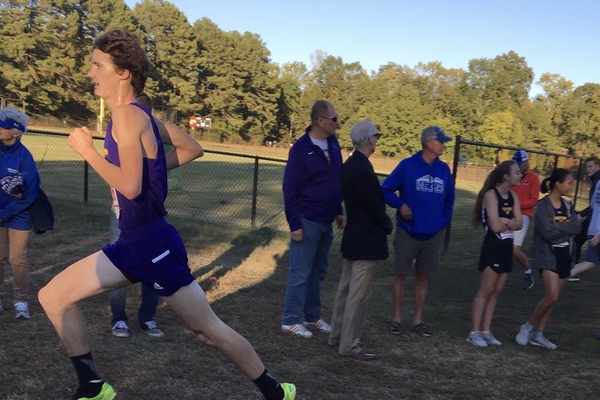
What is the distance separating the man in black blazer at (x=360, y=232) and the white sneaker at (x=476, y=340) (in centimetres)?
114

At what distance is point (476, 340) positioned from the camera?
524 cm

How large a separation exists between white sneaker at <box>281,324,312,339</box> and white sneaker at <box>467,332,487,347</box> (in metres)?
1.54

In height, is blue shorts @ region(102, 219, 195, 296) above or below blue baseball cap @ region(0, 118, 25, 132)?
below

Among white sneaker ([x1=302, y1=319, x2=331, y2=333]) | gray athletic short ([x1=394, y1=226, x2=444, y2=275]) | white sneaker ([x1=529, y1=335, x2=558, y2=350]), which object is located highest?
gray athletic short ([x1=394, y1=226, x2=444, y2=275])

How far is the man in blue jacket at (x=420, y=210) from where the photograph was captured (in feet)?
17.6

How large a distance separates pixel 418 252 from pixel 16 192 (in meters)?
3.73

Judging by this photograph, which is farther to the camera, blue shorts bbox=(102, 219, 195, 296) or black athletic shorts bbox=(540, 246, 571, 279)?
black athletic shorts bbox=(540, 246, 571, 279)

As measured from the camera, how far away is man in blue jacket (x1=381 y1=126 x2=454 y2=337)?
211 inches

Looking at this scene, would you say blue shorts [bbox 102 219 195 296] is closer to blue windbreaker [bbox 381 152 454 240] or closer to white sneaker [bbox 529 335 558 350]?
blue windbreaker [bbox 381 152 454 240]

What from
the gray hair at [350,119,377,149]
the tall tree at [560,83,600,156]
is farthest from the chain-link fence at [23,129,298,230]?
the tall tree at [560,83,600,156]

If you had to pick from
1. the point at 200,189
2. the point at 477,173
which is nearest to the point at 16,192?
the point at 200,189

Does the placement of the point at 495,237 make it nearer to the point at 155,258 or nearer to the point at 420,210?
the point at 420,210

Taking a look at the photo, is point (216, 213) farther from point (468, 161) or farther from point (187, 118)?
point (187, 118)

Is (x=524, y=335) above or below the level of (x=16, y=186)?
below
